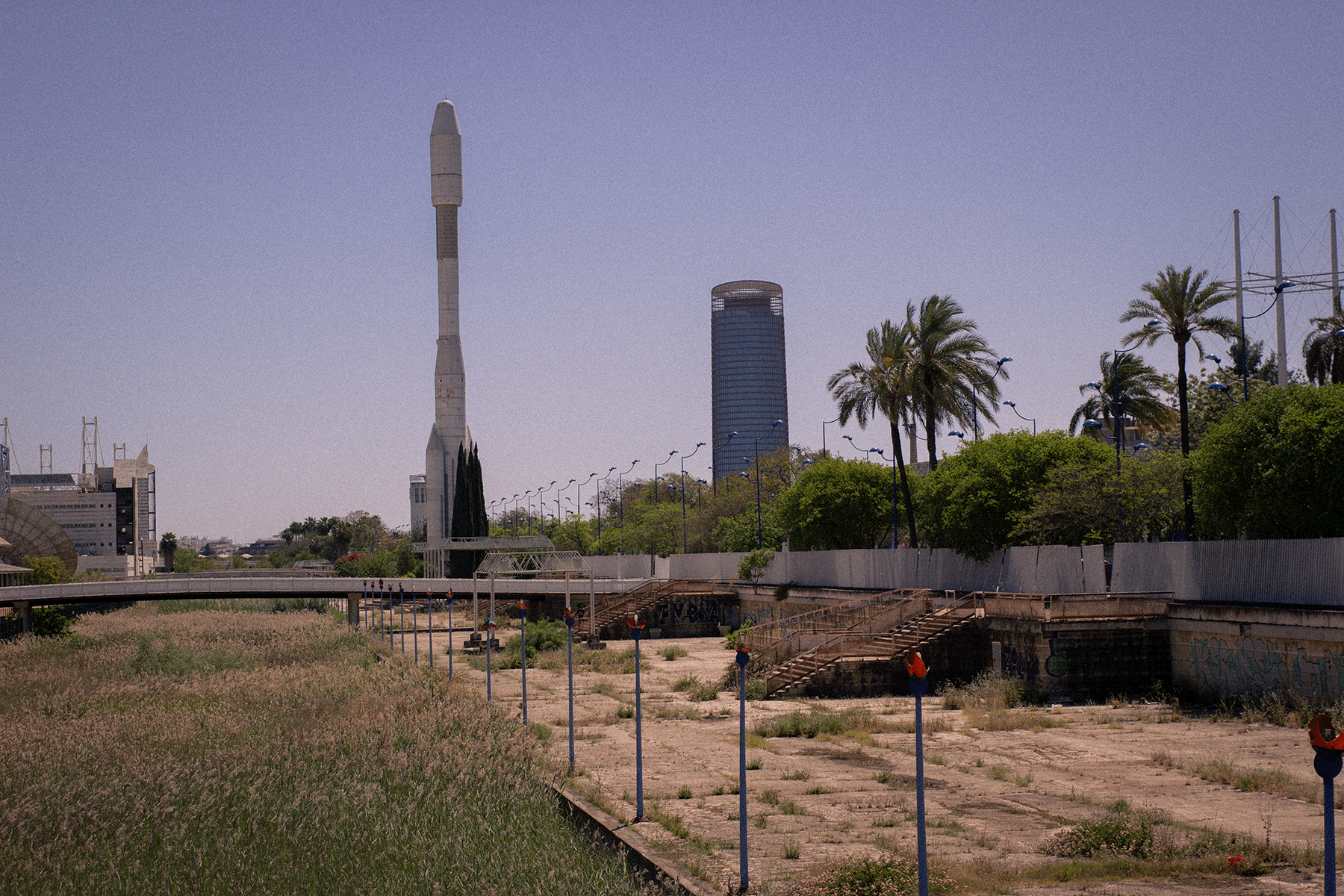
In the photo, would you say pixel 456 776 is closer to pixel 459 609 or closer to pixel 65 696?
pixel 65 696

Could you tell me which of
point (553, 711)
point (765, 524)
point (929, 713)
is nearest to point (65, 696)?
point (553, 711)

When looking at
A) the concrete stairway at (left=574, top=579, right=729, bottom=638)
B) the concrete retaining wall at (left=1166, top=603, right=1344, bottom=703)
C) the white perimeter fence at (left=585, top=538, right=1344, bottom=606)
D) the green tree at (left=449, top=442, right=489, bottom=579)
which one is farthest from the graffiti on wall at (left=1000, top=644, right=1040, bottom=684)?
→ the green tree at (left=449, top=442, right=489, bottom=579)

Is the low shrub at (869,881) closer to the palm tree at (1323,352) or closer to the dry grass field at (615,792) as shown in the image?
the dry grass field at (615,792)

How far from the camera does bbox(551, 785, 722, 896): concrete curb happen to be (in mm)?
13711

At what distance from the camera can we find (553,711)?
3222cm

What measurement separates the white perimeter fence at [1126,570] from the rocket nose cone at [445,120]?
2930 inches

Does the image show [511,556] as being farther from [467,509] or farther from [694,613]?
[467,509]

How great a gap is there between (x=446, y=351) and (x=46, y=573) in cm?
4002

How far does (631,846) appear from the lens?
15.7 metres

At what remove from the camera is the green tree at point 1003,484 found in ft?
143

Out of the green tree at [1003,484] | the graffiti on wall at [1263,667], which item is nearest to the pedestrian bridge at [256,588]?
the green tree at [1003,484]

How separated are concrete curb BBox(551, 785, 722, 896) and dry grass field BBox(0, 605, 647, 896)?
0.37 metres

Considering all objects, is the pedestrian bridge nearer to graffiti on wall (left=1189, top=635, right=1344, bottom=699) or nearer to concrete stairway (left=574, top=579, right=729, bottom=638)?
concrete stairway (left=574, top=579, right=729, bottom=638)

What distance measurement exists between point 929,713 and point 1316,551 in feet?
34.0
